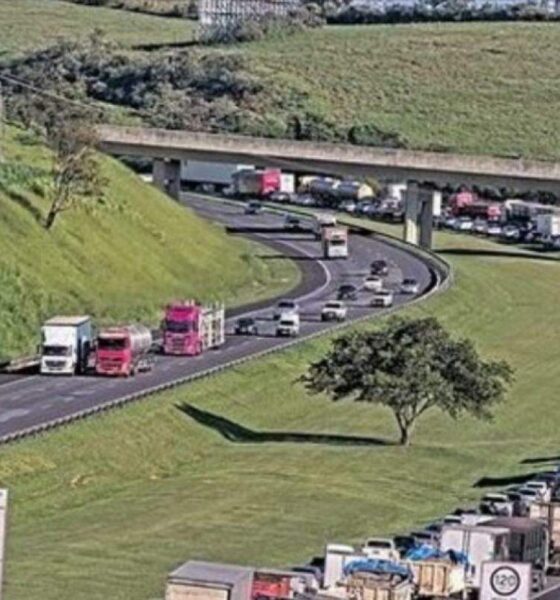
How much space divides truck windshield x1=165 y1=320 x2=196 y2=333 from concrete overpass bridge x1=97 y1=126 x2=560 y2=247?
193ft

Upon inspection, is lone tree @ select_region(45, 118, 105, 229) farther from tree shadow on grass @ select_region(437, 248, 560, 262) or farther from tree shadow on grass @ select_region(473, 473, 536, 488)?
tree shadow on grass @ select_region(473, 473, 536, 488)

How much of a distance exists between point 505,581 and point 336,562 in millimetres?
3572

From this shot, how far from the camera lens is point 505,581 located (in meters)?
52.6

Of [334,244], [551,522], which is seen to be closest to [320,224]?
[334,244]

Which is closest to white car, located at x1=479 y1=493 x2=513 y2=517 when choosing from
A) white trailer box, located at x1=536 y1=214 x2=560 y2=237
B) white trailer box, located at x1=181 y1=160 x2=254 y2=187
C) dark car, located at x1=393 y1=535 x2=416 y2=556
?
dark car, located at x1=393 y1=535 x2=416 y2=556

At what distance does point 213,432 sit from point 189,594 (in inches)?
1612

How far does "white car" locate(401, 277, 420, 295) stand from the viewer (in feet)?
418

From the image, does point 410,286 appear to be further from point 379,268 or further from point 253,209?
point 253,209

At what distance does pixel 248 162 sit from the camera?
16975 cm

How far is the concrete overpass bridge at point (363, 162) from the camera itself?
157 meters

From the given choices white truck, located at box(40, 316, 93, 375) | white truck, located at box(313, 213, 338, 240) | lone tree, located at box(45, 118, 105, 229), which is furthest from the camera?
white truck, located at box(313, 213, 338, 240)

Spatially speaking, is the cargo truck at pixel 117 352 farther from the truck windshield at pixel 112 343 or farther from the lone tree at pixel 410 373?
the lone tree at pixel 410 373

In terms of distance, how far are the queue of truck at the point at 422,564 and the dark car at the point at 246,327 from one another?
137 feet

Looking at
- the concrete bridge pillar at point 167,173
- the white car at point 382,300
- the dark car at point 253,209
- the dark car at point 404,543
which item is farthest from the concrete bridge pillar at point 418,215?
the dark car at point 404,543
